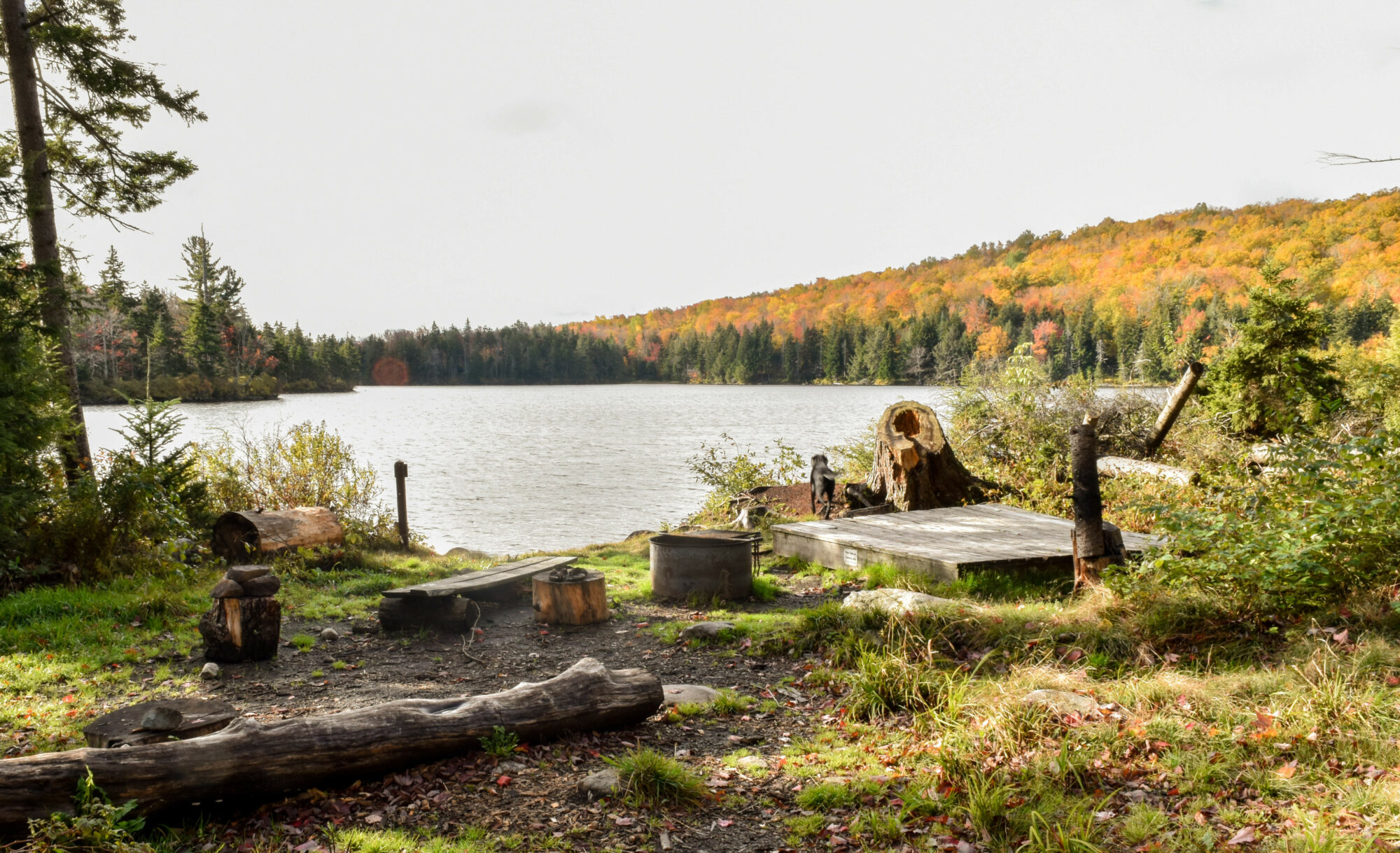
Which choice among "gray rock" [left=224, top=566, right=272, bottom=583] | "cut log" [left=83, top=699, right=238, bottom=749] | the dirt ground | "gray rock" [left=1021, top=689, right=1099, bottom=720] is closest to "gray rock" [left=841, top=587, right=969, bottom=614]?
the dirt ground

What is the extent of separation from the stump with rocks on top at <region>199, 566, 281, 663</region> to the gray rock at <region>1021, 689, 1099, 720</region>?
5977mm

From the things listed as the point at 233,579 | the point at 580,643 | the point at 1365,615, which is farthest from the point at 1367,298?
the point at 233,579

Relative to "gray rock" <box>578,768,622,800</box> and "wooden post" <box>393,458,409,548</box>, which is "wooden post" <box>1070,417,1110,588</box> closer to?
"gray rock" <box>578,768,622,800</box>

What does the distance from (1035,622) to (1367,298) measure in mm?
33133

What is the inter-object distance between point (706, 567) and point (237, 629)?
14.4ft

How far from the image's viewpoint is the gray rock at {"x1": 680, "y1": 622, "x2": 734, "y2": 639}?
721 cm

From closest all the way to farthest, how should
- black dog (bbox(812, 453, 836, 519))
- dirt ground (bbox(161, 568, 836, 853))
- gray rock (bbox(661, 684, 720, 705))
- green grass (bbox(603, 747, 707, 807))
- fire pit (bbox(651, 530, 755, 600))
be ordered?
1. dirt ground (bbox(161, 568, 836, 853))
2. green grass (bbox(603, 747, 707, 807))
3. gray rock (bbox(661, 684, 720, 705))
4. fire pit (bbox(651, 530, 755, 600))
5. black dog (bbox(812, 453, 836, 519))

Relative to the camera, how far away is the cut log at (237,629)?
21.9 feet

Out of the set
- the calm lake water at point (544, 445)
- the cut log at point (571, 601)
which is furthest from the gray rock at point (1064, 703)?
the calm lake water at point (544, 445)

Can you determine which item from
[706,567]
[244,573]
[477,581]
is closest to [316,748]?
[244,573]

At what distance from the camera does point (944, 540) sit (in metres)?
9.38

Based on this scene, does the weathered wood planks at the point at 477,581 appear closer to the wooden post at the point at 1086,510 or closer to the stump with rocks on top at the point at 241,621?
the stump with rocks on top at the point at 241,621

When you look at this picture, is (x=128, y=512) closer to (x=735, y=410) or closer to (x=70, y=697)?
(x=70, y=697)

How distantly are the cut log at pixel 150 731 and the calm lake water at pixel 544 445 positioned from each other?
11.8 m
